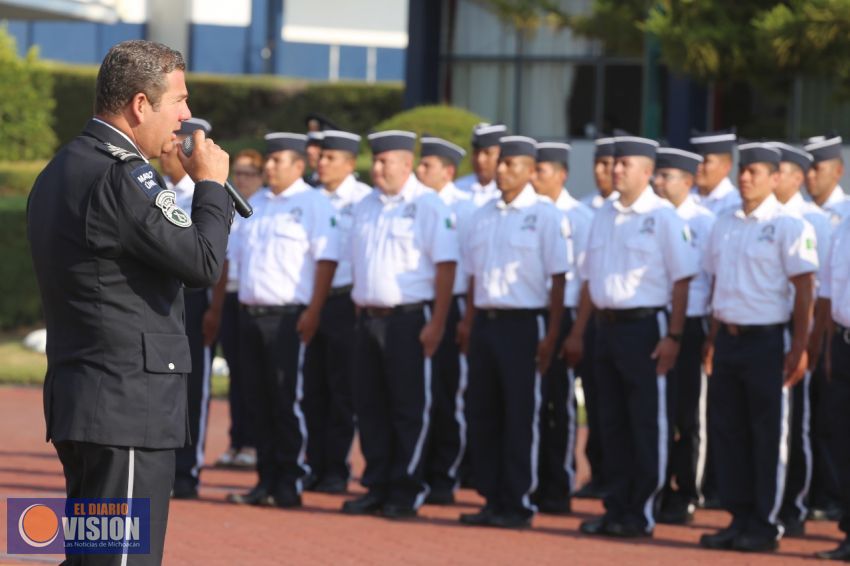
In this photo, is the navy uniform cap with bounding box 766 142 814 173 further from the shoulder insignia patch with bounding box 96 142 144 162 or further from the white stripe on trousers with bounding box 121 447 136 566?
the white stripe on trousers with bounding box 121 447 136 566

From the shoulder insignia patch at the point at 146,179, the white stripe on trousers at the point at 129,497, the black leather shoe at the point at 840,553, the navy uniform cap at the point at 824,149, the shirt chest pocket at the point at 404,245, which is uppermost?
the navy uniform cap at the point at 824,149

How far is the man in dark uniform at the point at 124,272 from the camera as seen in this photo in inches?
182

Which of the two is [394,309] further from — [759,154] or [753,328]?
[759,154]

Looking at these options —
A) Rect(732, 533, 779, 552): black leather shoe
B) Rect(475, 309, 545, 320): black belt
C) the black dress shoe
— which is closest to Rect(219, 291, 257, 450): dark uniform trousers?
the black dress shoe

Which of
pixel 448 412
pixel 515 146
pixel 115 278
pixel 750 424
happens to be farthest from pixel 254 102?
pixel 115 278

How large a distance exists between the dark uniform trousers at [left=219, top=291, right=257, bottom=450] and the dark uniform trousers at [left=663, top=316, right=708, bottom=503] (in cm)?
317

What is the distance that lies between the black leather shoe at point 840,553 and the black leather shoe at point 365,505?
8.72ft

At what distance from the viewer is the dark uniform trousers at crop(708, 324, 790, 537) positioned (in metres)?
8.82

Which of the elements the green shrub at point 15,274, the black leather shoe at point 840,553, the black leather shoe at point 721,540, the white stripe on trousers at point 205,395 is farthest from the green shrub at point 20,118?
the black leather shoe at point 840,553

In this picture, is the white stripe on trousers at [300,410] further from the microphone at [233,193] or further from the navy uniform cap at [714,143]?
the microphone at [233,193]

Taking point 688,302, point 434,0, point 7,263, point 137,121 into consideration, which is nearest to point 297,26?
point 434,0

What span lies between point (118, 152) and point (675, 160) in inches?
228

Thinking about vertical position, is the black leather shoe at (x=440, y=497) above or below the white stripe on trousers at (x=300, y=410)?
below

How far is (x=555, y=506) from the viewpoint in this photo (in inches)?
399
